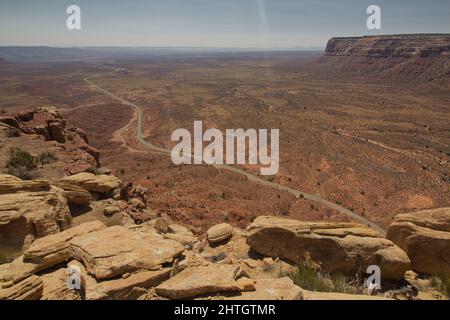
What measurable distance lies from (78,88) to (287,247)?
14397 centimetres

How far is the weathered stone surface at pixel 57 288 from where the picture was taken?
24.2 ft

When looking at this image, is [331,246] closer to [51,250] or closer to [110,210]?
[51,250]

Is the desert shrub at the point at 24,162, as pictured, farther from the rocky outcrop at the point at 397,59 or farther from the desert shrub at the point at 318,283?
the rocky outcrop at the point at 397,59

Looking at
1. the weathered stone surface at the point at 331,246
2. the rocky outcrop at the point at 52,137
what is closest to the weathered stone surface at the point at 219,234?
the weathered stone surface at the point at 331,246

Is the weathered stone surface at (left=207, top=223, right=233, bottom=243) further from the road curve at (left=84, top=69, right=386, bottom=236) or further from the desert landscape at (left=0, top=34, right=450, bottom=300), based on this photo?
the road curve at (left=84, top=69, right=386, bottom=236)

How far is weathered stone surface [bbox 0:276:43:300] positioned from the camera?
6.78 metres

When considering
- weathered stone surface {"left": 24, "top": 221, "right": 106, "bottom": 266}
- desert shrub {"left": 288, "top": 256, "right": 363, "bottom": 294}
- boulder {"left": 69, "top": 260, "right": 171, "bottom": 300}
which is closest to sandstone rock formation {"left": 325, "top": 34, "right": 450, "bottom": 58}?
desert shrub {"left": 288, "top": 256, "right": 363, "bottom": 294}

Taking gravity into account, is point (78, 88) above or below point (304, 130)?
above

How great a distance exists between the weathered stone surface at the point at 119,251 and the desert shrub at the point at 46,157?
522 inches

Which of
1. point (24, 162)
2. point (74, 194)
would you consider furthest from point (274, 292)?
point (24, 162)

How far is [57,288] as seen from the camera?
7.59m

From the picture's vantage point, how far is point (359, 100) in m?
102
